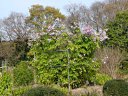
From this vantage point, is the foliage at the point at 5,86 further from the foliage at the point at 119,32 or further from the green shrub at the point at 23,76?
the foliage at the point at 119,32

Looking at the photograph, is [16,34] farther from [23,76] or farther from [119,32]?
[23,76]

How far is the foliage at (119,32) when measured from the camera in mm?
24328

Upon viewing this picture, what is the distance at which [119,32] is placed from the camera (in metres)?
24.9

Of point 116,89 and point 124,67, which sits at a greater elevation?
point 124,67

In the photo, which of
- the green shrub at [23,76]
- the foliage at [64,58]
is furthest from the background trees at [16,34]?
the foliage at [64,58]

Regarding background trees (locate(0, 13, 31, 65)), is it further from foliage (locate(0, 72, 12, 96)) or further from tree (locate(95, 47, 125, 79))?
foliage (locate(0, 72, 12, 96))

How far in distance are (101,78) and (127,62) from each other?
7.41 metres

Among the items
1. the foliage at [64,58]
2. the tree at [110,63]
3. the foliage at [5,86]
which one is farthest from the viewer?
the tree at [110,63]

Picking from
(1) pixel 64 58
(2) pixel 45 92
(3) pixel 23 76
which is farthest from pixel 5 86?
(3) pixel 23 76

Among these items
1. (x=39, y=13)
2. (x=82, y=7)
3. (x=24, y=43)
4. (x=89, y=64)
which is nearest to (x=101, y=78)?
(x=89, y=64)

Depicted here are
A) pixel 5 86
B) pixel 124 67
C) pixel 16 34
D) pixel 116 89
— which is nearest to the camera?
pixel 116 89

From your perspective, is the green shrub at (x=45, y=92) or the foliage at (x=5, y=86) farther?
the foliage at (x=5, y=86)

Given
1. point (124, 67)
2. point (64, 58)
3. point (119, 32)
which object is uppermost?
point (119, 32)

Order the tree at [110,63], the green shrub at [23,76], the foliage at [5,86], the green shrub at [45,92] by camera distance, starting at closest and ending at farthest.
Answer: the green shrub at [45,92] < the foliage at [5,86] < the green shrub at [23,76] < the tree at [110,63]
